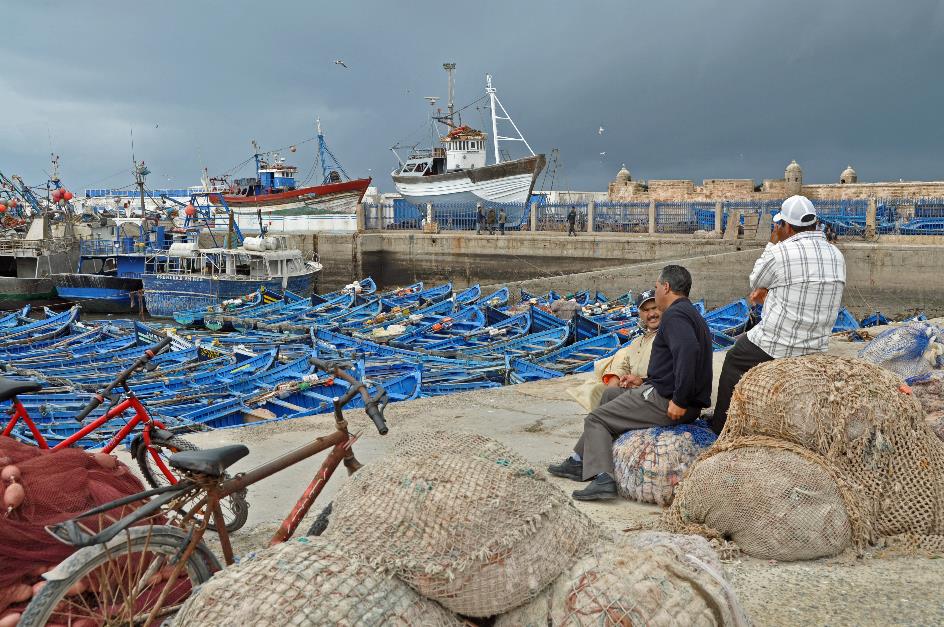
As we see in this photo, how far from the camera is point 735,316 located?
63.4 ft

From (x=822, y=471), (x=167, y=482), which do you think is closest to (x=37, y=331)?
(x=167, y=482)

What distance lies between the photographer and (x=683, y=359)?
4.34m

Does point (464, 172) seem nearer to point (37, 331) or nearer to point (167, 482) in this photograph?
point (37, 331)

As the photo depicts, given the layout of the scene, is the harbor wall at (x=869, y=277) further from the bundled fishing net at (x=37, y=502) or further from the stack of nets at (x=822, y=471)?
the bundled fishing net at (x=37, y=502)

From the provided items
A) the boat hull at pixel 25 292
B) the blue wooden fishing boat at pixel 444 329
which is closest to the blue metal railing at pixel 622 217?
the blue wooden fishing boat at pixel 444 329

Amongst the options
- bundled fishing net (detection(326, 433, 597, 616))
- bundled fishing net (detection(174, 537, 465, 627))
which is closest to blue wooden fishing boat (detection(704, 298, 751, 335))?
bundled fishing net (detection(326, 433, 597, 616))

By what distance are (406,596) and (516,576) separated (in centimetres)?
43

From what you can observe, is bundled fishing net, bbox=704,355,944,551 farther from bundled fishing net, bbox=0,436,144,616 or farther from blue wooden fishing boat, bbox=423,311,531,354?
blue wooden fishing boat, bbox=423,311,531,354

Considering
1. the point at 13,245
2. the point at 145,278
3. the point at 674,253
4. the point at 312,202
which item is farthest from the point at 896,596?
the point at 312,202

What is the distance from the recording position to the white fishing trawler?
39.6m

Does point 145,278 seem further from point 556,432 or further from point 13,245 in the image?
point 556,432

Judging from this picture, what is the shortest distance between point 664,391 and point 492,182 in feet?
119

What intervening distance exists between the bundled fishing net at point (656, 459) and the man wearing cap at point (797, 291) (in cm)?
36

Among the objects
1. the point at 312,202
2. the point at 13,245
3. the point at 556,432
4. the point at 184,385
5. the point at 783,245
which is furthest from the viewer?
the point at 312,202
